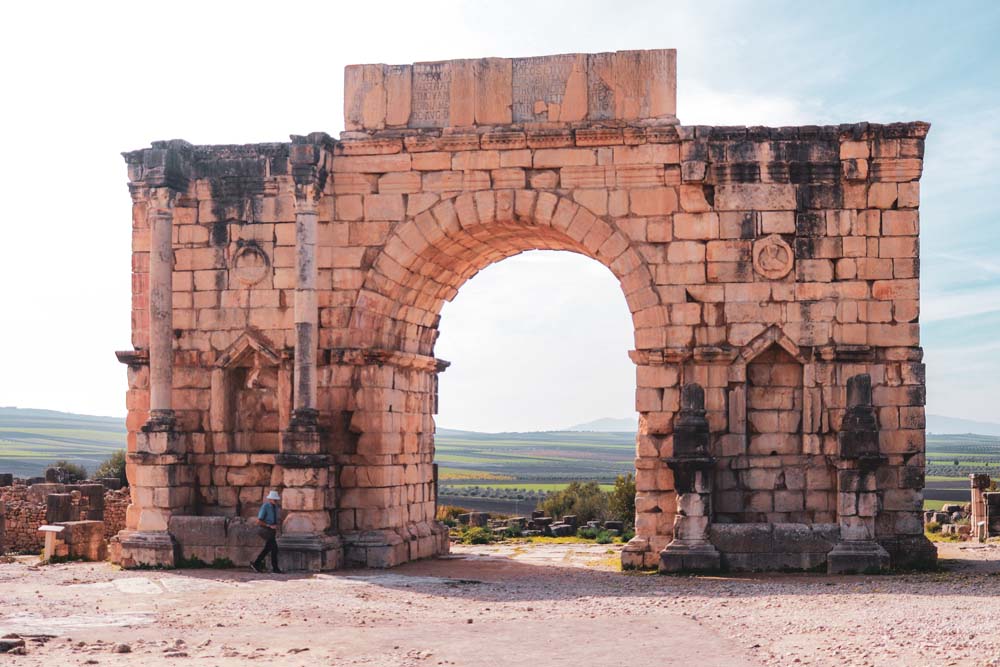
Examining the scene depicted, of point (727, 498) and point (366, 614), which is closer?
point (366, 614)

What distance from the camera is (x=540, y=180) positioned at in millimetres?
15641

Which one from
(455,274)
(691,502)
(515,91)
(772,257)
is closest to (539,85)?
(515,91)

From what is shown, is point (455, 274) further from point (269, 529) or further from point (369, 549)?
point (269, 529)

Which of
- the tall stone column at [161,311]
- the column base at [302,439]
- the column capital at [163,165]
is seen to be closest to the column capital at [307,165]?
the column capital at [163,165]

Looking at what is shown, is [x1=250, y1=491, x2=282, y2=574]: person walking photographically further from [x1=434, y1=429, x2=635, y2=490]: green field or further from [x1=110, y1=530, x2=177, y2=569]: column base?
[x1=434, y1=429, x2=635, y2=490]: green field

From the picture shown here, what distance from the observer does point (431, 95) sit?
630 inches

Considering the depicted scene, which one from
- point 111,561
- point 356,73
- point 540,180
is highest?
point 356,73

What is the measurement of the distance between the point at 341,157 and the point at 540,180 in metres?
2.46

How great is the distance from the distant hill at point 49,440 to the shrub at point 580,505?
48.2m

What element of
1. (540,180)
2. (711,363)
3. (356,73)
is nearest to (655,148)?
(540,180)

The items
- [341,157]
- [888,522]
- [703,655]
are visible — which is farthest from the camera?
[341,157]

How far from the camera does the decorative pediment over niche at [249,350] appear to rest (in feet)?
52.3

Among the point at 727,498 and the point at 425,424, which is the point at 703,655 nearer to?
the point at 727,498

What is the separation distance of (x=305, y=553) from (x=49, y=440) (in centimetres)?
11363
